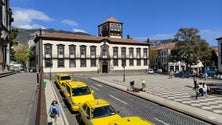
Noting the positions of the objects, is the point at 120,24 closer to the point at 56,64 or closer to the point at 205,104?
the point at 56,64

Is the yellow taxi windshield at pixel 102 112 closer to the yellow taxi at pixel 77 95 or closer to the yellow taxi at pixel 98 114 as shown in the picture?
the yellow taxi at pixel 98 114

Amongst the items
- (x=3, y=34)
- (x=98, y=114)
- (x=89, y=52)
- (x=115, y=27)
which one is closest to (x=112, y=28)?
(x=115, y=27)

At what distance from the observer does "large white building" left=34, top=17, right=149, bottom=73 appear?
46.5 m

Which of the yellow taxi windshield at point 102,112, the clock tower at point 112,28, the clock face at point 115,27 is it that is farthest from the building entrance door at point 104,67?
the yellow taxi windshield at point 102,112

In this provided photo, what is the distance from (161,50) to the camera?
251 feet

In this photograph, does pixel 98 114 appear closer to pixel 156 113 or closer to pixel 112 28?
pixel 156 113

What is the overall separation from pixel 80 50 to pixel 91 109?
42.7m

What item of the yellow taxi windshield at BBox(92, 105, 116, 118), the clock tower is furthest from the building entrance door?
the yellow taxi windshield at BBox(92, 105, 116, 118)

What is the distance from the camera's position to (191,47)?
1810 inches

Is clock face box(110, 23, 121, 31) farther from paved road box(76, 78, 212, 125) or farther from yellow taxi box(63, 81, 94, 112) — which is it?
yellow taxi box(63, 81, 94, 112)

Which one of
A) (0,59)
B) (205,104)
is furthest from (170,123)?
(0,59)

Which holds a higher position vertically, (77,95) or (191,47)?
(191,47)

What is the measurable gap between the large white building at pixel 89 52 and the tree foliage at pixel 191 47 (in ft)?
47.1

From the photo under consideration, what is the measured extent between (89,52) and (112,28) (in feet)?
54.4
